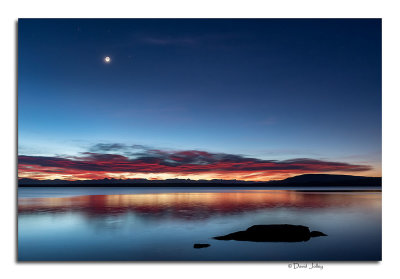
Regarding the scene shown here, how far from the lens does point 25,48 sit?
4266 mm

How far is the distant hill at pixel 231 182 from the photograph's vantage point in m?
4.37

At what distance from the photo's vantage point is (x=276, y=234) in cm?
465

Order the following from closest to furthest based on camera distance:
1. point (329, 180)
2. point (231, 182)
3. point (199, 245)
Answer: point (199, 245)
point (329, 180)
point (231, 182)

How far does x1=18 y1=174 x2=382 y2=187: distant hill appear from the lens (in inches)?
172

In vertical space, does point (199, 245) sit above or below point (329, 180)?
below

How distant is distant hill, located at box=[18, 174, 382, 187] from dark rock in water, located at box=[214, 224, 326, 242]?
32.1 inches

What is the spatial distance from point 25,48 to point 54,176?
2010 millimetres

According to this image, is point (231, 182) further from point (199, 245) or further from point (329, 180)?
point (329, 180)

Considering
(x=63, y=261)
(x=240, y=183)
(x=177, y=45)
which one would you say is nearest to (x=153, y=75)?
(x=177, y=45)

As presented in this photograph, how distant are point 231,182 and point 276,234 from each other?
132cm

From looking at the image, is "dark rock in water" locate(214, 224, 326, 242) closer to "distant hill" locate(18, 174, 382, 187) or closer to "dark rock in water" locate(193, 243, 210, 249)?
"dark rock in water" locate(193, 243, 210, 249)

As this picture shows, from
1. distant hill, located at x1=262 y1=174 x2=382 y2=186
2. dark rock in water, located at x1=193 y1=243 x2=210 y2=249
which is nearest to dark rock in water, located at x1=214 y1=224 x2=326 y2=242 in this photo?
dark rock in water, located at x1=193 y1=243 x2=210 y2=249

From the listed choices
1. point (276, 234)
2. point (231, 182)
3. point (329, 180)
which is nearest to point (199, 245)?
point (276, 234)
